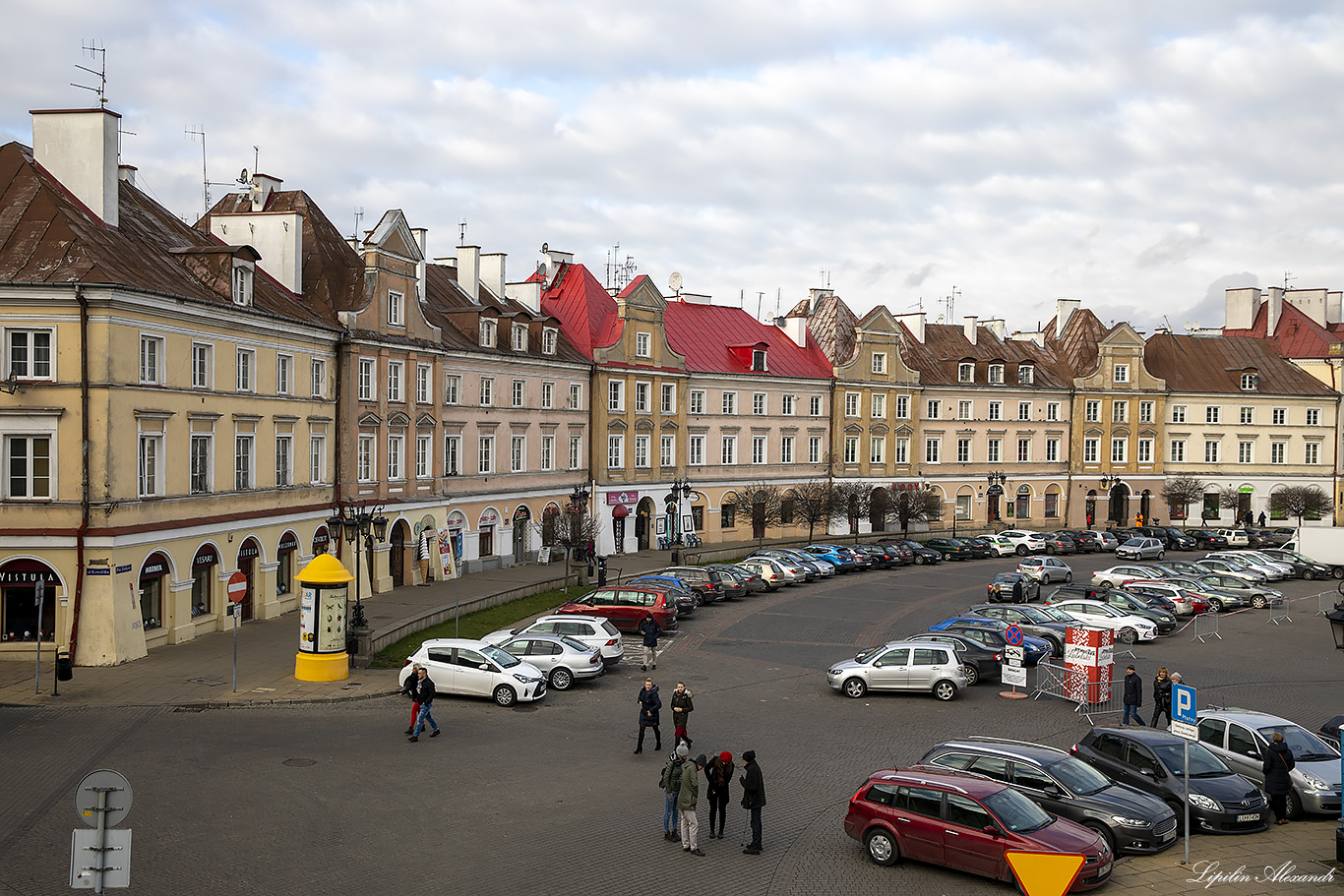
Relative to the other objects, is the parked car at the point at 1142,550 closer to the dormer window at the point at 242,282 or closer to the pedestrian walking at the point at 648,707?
the pedestrian walking at the point at 648,707

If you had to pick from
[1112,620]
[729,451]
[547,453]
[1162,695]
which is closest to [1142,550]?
[729,451]

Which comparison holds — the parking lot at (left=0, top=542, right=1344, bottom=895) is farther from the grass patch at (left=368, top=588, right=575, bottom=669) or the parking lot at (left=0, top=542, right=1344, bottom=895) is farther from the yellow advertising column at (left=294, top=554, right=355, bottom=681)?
the grass patch at (left=368, top=588, right=575, bottom=669)

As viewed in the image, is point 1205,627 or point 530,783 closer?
point 530,783

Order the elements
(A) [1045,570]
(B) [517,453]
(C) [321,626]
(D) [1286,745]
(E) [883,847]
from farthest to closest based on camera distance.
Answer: (B) [517,453] → (A) [1045,570] → (C) [321,626] → (D) [1286,745] → (E) [883,847]

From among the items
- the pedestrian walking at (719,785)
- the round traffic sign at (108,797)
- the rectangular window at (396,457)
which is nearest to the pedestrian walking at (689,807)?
the pedestrian walking at (719,785)

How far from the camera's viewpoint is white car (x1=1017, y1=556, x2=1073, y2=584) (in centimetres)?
5444

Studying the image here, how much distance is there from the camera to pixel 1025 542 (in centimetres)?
6781

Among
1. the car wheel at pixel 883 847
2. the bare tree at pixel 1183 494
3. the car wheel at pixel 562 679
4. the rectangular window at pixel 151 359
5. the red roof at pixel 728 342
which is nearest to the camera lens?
the car wheel at pixel 883 847

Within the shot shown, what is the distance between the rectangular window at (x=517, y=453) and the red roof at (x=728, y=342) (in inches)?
572

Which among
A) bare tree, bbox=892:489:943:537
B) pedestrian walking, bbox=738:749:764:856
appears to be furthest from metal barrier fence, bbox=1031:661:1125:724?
bare tree, bbox=892:489:943:537

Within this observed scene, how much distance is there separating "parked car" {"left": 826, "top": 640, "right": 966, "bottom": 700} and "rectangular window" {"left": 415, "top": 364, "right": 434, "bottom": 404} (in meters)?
25.9

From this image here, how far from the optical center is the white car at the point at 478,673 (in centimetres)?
2939

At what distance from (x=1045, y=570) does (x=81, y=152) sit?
1745 inches

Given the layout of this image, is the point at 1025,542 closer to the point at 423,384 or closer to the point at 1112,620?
the point at 1112,620
